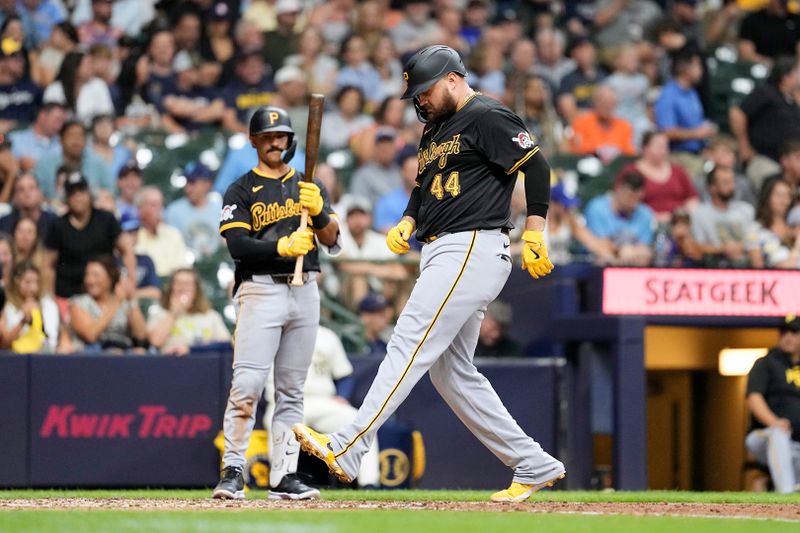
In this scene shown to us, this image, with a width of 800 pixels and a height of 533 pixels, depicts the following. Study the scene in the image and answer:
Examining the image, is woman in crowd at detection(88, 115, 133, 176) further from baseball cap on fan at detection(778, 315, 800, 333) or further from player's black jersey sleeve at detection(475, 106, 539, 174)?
player's black jersey sleeve at detection(475, 106, 539, 174)

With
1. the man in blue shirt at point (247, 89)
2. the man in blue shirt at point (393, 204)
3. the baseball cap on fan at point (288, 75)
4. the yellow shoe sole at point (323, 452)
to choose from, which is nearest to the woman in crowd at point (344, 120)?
the baseball cap on fan at point (288, 75)

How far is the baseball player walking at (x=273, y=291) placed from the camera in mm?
6586

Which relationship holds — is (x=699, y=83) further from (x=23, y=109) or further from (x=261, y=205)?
(x=261, y=205)

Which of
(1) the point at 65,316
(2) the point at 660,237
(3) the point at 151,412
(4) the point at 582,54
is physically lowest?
(3) the point at 151,412

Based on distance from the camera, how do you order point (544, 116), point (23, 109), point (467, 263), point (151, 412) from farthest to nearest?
point (544, 116)
point (23, 109)
point (151, 412)
point (467, 263)

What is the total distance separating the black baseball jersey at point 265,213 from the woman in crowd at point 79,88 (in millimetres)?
6301

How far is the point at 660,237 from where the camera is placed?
1177 centimetres

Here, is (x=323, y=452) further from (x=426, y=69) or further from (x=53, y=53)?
(x=53, y=53)

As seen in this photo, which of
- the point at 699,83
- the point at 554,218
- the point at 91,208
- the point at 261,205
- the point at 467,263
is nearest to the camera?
the point at 467,263

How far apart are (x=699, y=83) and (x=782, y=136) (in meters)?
1.30

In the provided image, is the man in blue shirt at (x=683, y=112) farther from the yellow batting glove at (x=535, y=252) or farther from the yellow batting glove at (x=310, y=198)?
A: the yellow batting glove at (x=535, y=252)

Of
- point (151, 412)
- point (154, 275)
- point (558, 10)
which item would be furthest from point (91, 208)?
point (558, 10)

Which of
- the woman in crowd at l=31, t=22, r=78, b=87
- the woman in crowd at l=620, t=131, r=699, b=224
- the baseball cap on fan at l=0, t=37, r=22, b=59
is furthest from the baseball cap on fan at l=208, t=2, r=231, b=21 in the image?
the woman in crowd at l=620, t=131, r=699, b=224

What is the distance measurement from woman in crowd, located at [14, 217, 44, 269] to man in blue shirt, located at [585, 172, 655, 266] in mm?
4611
